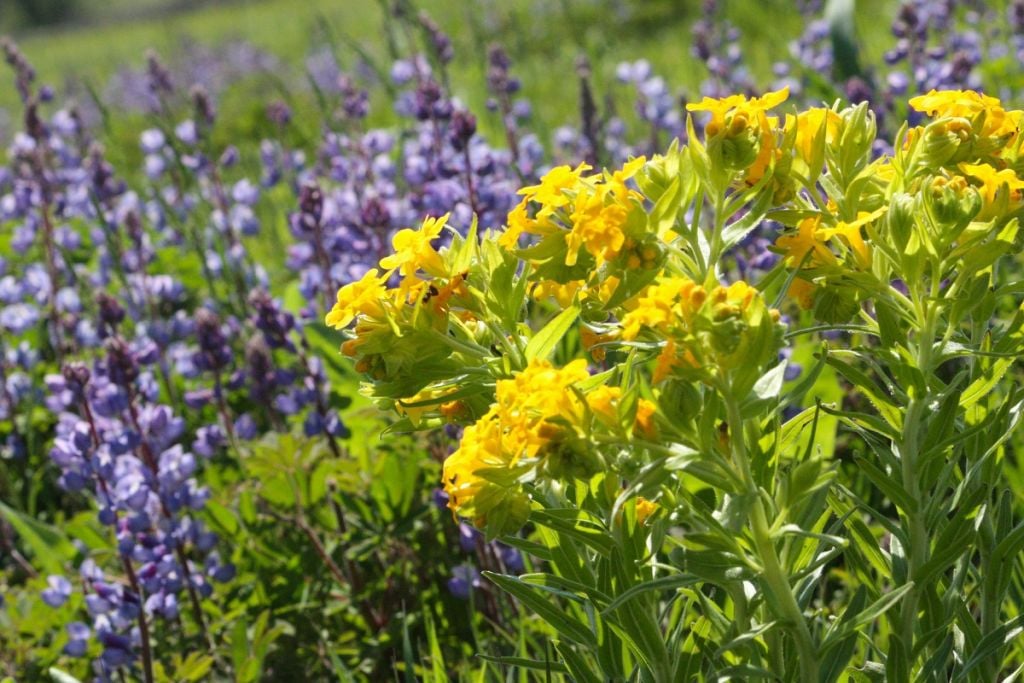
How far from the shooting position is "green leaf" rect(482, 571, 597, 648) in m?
1.26

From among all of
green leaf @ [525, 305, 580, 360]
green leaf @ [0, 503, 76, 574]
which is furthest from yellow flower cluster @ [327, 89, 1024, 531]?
green leaf @ [0, 503, 76, 574]

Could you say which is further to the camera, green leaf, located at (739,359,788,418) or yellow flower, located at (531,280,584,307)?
yellow flower, located at (531,280,584,307)

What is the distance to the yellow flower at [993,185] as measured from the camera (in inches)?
45.1

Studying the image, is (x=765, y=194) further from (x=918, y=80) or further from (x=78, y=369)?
(x=918, y=80)

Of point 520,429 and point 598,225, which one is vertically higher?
point 598,225

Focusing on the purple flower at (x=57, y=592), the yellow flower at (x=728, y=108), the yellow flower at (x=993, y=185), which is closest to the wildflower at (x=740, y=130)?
the yellow flower at (x=728, y=108)

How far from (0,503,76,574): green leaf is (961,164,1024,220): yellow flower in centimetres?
208

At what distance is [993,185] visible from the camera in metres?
1.16

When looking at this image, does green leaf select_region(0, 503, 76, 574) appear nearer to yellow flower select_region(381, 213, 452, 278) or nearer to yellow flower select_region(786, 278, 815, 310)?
yellow flower select_region(381, 213, 452, 278)

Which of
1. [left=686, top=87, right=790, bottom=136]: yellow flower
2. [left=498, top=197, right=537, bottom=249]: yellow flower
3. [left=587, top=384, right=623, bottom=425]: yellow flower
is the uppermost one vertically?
[left=686, top=87, right=790, bottom=136]: yellow flower

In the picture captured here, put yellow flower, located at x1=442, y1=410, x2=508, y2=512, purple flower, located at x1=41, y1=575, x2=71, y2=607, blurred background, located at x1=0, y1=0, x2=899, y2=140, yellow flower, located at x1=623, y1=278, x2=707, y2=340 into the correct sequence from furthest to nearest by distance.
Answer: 1. blurred background, located at x1=0, y1=0, x2=899, y2=140
2. purple flower, located at x1=41, y1=575, x2=71, y2=607
3. yellow flower, located at x1=442, y1=410, x2=508, y2=512
4. yellow flower, located at x1=623, y1=278, x2=707, y2=340

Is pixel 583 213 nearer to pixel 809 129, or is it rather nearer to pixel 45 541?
pixel 809 129

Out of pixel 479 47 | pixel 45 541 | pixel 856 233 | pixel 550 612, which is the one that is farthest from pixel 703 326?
pixel 479 47

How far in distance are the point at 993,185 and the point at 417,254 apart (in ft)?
1.96
